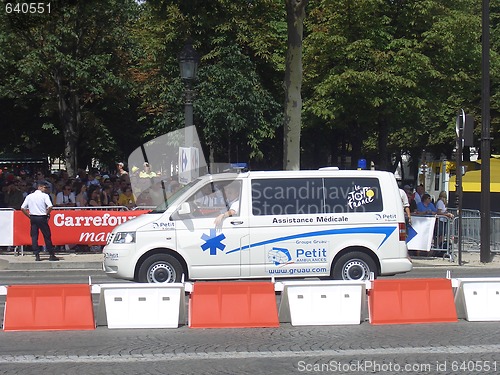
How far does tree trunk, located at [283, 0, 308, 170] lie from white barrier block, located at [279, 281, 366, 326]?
10.3m

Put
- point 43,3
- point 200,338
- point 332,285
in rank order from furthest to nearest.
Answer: point 43,3, point 332,285, point 200,338

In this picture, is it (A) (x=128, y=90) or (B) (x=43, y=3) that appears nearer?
(B) (x=43, y=3)

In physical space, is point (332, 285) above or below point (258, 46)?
below

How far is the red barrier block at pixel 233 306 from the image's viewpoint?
32.7 ft

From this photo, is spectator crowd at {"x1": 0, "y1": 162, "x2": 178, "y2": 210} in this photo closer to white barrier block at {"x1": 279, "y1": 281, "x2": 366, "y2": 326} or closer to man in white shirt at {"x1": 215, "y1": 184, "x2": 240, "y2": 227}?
man in white shirt at {"x1": 215, "y1": 184, "x2": 240, "y2": 227}

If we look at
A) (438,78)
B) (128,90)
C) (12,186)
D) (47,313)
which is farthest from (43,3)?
(47,313)

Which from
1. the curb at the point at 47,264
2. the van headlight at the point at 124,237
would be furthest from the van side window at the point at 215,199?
the curb at the point at 47,264

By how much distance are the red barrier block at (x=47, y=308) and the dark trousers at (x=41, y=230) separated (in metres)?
8.93

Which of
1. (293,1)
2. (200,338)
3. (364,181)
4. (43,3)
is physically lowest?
(200,338)

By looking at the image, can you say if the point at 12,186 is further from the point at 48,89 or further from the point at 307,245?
the point at 48,89

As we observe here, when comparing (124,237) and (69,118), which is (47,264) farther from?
(69,118)

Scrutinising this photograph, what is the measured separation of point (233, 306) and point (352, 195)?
3.94 m

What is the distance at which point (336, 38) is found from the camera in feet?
113

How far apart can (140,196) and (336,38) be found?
53.7ft
